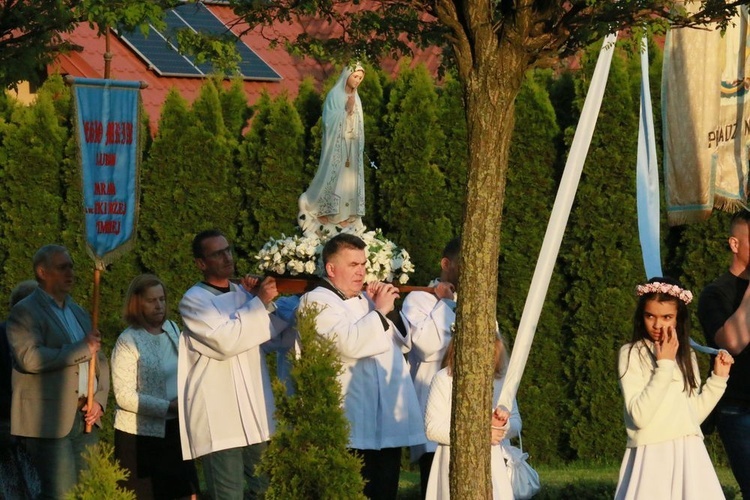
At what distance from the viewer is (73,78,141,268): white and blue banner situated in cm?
800

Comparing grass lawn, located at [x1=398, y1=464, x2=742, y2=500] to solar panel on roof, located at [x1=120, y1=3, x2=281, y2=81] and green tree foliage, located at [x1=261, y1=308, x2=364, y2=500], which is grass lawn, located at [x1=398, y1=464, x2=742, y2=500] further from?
solar panel on roof, located at [x1=120, y1=3, x2=281, y2=81]

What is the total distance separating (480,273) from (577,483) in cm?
409

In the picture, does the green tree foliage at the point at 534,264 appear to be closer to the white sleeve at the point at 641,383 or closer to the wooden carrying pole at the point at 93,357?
the wooden carrying pole at the point at 93,357

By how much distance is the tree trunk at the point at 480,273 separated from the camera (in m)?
5.66

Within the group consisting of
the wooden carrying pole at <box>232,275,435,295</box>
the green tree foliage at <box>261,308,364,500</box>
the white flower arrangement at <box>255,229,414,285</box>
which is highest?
the white flower arrangement at <box>255,229,414,285</box>

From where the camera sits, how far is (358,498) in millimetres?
5945

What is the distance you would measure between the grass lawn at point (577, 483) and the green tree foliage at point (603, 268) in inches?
13.7

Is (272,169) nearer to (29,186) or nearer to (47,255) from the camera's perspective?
(29,186)

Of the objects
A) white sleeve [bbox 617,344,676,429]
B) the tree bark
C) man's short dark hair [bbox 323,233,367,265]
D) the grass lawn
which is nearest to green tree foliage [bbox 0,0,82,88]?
man's short dark hair [bbox 323,233,367,265]

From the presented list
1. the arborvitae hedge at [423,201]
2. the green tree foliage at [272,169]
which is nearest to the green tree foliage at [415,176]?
the arborvitae hedge at [423,201]

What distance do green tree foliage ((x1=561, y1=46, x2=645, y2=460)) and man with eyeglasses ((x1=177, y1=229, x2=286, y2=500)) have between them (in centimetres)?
404

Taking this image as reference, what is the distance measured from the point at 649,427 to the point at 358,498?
5.22 feet

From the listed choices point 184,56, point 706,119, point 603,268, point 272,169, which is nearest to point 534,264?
point 603,268

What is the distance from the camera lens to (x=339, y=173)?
9.52 metres
